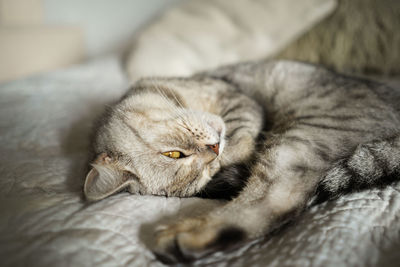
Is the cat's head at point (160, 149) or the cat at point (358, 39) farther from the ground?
the cat at point (358, 39)

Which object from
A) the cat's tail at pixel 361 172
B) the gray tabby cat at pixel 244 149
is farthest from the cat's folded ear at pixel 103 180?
the cat's tail at pixel 361 172

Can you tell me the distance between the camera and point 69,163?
97 cm

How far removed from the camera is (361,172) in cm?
79

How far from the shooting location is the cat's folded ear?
0.76 metres

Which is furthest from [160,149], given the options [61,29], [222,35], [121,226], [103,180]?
[61,29]

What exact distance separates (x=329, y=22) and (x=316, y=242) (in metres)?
1.75

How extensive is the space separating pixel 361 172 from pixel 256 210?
0.35 meters

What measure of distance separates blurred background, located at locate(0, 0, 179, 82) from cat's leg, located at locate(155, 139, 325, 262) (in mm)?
2198

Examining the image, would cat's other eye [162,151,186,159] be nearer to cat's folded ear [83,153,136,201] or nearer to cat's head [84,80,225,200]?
cat's head [84,80,225,200]

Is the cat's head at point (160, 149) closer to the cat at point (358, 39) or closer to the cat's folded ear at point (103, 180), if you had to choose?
the cat's folded ear at point (103, 180)

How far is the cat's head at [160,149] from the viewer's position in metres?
0.90

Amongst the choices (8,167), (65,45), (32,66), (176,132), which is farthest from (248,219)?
(65,45)

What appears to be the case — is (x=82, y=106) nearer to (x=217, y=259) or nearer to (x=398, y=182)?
(x=217, y=259)

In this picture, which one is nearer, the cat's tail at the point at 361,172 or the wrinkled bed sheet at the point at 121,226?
the wrinkled bed sheet at the point at 121,226
